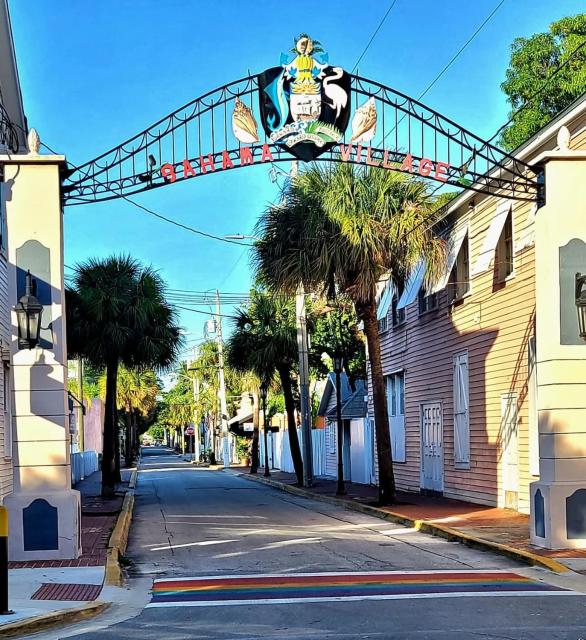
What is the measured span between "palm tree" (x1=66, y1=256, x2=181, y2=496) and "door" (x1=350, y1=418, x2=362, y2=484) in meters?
9.07

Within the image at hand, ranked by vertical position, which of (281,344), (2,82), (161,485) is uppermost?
(2,82)

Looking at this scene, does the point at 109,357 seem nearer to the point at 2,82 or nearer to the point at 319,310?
the point at 2,82

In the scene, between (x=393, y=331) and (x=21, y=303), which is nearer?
(x=21, y=303)

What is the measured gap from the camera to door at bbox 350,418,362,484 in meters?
34.9

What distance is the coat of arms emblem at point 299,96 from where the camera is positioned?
15367 millimetres

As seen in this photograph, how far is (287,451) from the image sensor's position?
171ft

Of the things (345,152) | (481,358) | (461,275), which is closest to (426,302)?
(461,275)

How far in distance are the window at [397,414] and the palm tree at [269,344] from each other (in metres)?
5.75

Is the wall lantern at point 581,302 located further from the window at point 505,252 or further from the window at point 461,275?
the window at point 461,275

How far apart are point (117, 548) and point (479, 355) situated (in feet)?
35.4

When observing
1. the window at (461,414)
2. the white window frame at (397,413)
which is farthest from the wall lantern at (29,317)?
the white window frame at (397,413)

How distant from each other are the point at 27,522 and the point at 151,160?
5776mm

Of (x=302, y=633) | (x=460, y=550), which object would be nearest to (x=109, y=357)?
(x=460, y=550)

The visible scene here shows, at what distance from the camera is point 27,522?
13.7 m
